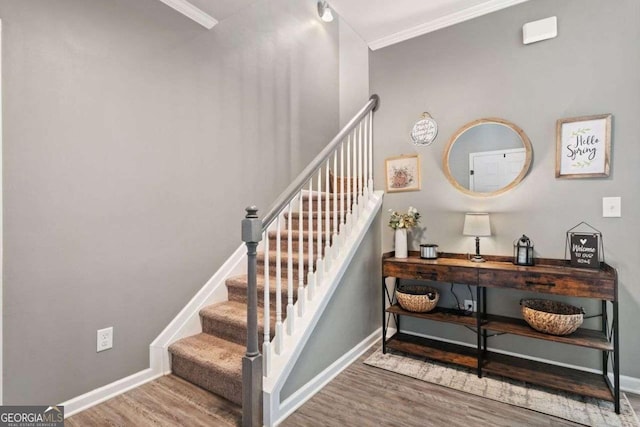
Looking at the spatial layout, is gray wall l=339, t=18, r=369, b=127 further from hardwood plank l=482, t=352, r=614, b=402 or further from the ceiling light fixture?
hardwood plank l=482, t=352, r=614, b=402

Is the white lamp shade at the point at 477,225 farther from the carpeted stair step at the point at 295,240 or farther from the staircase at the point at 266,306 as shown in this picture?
the carpeted stair step at the point at 295,240

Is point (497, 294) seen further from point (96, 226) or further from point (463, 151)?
point (96, 226)

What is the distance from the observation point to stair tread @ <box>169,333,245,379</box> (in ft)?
6.57

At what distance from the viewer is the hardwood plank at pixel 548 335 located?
6.20ft

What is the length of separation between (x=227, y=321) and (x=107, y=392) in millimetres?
815

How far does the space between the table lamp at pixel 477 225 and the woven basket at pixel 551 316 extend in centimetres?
46

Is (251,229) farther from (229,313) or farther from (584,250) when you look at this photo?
(584,250)

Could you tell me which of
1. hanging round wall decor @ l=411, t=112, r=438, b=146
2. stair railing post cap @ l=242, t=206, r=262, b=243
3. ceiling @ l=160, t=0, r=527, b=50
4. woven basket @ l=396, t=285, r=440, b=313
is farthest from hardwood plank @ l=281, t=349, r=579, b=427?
ceiling @ l=160, t=0, r=527, b=50

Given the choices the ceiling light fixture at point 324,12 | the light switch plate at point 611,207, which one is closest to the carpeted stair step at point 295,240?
the light switch plate at point 611,207

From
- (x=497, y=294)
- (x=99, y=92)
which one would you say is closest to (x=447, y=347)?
(x=497, y=294)

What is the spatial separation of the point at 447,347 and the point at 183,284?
7.18 feet

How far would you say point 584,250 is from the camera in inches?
82.4

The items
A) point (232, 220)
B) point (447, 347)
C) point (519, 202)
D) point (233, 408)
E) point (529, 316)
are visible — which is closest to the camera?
point (233, 408)

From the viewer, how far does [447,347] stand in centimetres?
259
